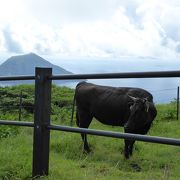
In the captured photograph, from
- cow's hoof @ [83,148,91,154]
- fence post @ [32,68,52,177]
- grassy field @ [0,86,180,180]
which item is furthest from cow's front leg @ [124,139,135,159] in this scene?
fence post @ [32,68,52,177]

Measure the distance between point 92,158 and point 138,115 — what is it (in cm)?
145

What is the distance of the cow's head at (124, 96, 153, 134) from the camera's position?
880 centimetres

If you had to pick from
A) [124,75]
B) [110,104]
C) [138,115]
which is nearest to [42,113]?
[124,75]

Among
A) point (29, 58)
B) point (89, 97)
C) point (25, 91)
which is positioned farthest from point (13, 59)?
point (89, 97)

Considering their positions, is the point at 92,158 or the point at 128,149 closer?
the point at 92,158

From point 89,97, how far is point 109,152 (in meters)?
1.88

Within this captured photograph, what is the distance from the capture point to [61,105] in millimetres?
19703

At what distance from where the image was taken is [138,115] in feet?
29.4

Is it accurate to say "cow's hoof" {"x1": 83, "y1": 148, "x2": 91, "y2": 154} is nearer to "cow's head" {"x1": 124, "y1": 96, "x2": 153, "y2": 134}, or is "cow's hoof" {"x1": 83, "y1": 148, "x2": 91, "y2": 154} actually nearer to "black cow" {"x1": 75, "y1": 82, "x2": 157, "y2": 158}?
"black cow" {"x1": 75, "y1": 82, "x2": 157, "y2": 158}

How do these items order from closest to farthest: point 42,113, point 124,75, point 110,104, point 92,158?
point 124,75, point 42,113, point 92,158, point 110,104

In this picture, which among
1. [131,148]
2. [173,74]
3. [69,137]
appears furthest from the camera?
[69,137]

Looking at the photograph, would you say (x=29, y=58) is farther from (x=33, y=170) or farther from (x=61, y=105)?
(x=33, y=170)

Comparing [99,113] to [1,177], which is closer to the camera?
[1,177]

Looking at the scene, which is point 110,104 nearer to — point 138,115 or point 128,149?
point 138,115
